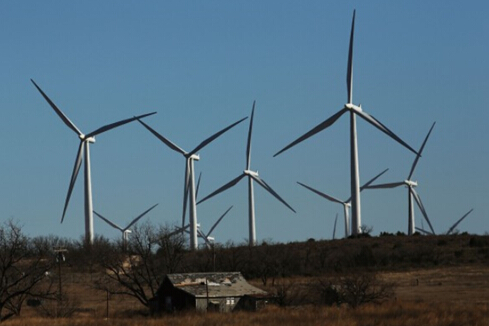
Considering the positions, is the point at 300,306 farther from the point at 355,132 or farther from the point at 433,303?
the point at 355,132

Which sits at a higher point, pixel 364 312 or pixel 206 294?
pixel 206 294

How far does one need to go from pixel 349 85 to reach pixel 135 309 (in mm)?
34483

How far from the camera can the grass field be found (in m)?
60.6

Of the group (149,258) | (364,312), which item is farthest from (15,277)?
(364,312)

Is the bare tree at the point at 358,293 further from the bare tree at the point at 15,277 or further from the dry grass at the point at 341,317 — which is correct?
the bare tree at the point at 15,277

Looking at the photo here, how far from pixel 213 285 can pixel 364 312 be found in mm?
15941

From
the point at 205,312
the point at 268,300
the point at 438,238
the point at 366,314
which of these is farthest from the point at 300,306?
the point at 438,238

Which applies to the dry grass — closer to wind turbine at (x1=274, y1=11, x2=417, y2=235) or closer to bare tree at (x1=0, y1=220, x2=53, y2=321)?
bare tree at (x1=0, y1=220, x2=53, y2=321)

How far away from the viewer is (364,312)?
216 ft

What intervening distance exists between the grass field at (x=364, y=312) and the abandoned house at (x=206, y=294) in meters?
1.43

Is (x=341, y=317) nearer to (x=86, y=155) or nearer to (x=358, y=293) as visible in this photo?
(x=358, y=293)

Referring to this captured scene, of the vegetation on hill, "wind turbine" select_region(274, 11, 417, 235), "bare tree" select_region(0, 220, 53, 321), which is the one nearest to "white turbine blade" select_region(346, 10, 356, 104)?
"wind turbine" select_region(274, 11, 417, 235)

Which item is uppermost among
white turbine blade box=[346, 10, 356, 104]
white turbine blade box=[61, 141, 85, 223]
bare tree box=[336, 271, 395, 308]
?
white turbine blade box=[346, 10, 356, 104]

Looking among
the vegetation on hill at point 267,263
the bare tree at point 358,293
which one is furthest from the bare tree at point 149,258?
the bare tree at point 358,293
